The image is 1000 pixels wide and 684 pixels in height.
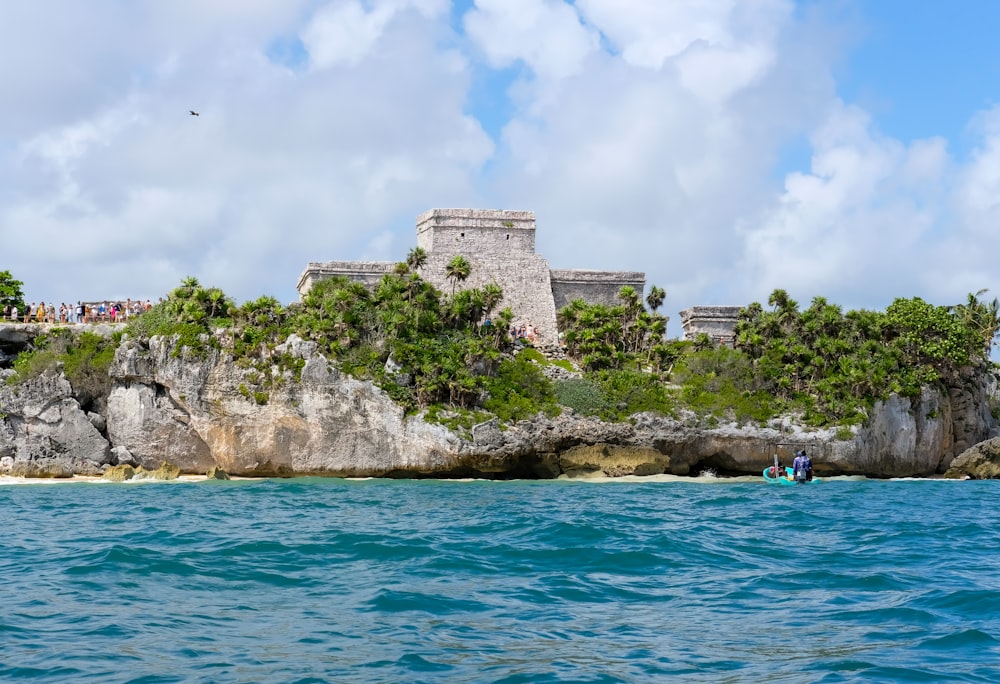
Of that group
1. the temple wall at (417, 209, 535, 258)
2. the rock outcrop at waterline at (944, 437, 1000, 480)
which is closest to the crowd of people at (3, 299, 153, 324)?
the temple wall at (417, 209, 535, 258)

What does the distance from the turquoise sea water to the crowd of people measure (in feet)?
67.8

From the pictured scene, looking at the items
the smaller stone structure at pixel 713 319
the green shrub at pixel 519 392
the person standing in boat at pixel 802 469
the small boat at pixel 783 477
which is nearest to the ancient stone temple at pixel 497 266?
the smaller stone structure at pixel 713 319

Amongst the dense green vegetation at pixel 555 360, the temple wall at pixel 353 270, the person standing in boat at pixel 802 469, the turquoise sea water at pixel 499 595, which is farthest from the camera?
the temple wall at pixel 353 270

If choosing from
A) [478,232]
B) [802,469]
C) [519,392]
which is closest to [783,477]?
[802,469]

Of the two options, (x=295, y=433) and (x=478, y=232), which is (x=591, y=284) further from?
(x=295, y=433)

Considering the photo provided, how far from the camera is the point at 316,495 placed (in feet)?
97.6

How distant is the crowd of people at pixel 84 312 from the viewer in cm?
4312

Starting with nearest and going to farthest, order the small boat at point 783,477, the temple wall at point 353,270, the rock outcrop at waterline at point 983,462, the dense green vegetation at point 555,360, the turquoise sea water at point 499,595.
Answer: the turquoise sea water at point 499,595 < the small boat at point 783,477 < the dense green vegetation at point 555,360 < the rock outcrop at waterline at point 983,462 < the temple wall at point 353,270

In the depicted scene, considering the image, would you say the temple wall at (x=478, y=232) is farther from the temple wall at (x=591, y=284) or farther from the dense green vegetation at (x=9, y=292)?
the dense green vegetation at (x=9, y=292)

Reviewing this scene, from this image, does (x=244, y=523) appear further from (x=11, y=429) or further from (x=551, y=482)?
(x=11, y=429)

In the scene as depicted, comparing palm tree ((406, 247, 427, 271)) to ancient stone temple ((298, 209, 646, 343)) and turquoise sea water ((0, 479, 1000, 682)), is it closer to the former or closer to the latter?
ancient stone temple ((298, 209, 646, 343))

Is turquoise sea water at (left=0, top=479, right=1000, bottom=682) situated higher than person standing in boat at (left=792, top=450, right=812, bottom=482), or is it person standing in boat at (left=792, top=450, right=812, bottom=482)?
person standing in boat at (left=792, top=450, right=812, bottom=482)

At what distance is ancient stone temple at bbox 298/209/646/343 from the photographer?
161ft

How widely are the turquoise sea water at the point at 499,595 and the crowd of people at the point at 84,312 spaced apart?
813 inches
